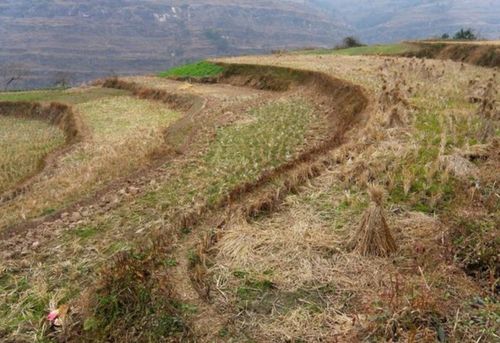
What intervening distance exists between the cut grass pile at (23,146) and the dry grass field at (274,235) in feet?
4.80

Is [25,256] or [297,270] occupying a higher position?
A: [297,270]

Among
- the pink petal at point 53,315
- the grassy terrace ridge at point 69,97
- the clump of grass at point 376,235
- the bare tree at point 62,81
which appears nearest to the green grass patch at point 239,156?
the clump of grass at point 376,235

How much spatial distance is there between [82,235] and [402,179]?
242 inches

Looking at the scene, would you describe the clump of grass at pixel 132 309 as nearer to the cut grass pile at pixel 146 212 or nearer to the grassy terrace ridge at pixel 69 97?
the cut grass pile at pixel 146 212

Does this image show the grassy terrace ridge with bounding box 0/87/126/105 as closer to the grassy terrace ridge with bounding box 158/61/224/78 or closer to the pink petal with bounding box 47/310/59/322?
the grassy terrace ridge with bounding box 158/61/224/78

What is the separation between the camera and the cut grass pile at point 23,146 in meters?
14.6

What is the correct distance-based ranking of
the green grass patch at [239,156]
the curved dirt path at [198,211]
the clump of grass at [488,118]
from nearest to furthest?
the curved dirt path at [198,211], the green grass patch at [239,156], the clump of grass at [488,118]

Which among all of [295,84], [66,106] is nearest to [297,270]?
[295,84]

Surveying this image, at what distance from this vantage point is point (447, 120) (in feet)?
39.1

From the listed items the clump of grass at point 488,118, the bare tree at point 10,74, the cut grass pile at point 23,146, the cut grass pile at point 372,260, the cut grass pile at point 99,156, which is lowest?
the bare tree at point 10,74

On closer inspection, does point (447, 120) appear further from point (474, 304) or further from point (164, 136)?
point (164, 136)

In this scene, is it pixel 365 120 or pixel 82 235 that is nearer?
pixel 82 235

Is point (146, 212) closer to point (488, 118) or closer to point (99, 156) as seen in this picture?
point (99, 156)

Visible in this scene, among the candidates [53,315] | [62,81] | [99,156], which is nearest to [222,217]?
[53,315]
